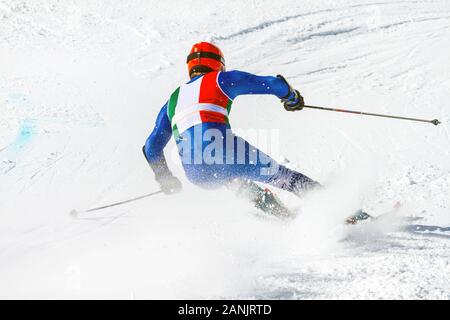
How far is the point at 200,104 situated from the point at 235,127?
8.52 feet

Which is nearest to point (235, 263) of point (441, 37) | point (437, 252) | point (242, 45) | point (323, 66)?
point (437, 252)

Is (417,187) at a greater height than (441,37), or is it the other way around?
(441,37)

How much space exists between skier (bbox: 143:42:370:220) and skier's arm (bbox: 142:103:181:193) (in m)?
0.09

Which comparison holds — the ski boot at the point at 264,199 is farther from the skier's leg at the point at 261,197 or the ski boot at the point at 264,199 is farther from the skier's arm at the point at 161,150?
the skier's arm at the point at 161,150

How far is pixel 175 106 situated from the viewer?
3857mm

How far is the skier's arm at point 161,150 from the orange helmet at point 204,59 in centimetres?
44

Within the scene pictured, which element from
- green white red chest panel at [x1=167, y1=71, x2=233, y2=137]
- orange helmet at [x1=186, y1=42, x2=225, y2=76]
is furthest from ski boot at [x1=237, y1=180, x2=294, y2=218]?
orange helmet at [x1=186, y1=42, x2=225, y2=76]

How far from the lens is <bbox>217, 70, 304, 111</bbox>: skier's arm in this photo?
3742 millimetres

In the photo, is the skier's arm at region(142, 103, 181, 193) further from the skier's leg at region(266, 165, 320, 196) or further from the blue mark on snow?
the blue mark on snow

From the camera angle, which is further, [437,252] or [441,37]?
[441,37]

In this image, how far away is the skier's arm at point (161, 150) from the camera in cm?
410

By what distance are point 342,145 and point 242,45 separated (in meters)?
3.76

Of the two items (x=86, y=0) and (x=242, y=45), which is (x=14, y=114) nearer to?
(x=242, y=45)

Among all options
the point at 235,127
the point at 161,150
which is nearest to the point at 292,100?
the point at 161,150
